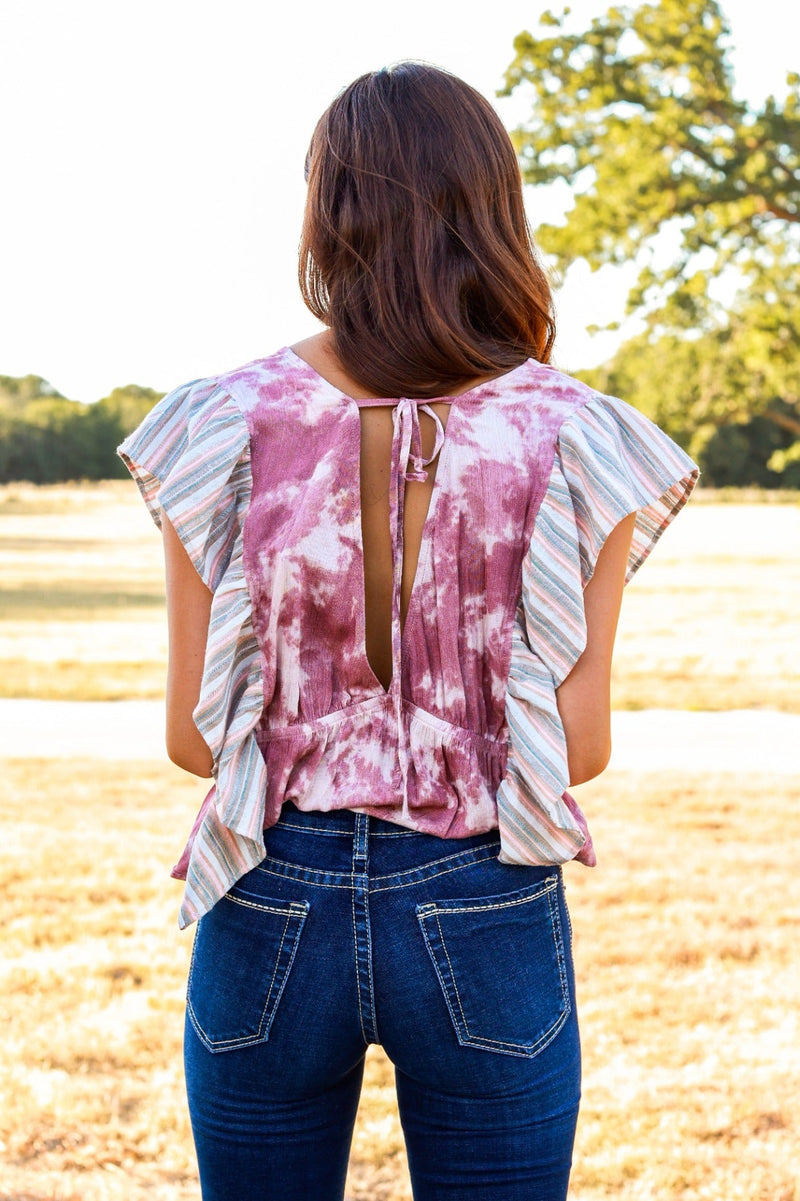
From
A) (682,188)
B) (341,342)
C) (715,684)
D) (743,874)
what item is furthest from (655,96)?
(341,342)

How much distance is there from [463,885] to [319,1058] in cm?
24

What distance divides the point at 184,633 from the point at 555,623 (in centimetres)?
40

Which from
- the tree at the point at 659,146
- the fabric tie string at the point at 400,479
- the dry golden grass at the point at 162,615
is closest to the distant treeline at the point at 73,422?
the dry golden grass at the point at 162,615

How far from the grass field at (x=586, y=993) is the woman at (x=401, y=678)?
66.0 inches

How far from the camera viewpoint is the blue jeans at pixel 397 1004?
4.09ft

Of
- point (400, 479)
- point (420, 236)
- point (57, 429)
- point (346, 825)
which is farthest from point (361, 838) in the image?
point (57, 429)

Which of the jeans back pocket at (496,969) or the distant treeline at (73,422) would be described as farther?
the distant treeline at (73,422)

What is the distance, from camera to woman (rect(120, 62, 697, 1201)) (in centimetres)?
127

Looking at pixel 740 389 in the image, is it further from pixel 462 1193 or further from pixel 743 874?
pixel 462 1193

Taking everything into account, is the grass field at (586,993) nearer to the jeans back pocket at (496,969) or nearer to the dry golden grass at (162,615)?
the jeans back pocket at (496,969)

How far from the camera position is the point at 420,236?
133cm

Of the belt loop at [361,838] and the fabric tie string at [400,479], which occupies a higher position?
the fabric tie string at [400,479]

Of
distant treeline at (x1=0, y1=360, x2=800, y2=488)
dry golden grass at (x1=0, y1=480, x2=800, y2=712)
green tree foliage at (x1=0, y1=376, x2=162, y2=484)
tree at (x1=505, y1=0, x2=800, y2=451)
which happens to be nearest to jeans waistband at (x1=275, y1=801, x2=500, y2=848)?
dry golden grass at (x1=0, y1=480, x2=800, y2=712)

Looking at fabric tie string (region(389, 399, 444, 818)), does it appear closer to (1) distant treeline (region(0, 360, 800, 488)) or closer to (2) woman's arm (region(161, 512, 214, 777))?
(2) woman's arm (region(161, 512, 214, 777))
